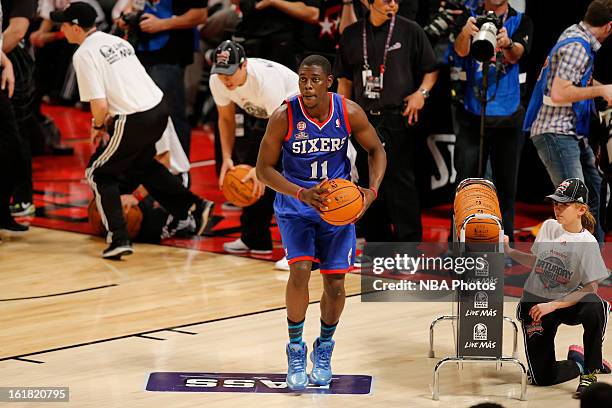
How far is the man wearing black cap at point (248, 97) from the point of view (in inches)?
372

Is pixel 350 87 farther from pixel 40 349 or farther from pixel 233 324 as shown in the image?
pixel 40 349

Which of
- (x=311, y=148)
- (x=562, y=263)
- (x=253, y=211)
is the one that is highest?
(x=311, y=148)

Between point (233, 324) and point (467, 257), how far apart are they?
6.67ft

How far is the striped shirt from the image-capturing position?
886 cm

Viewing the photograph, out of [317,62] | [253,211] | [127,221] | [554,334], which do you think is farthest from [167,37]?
[554,334]

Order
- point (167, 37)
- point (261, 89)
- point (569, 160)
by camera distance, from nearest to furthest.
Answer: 1. point (569, 160)
2. point (261, 89)
3. point (167, 37)

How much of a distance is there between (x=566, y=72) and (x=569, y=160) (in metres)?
0.66

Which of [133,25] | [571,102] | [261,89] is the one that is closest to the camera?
[571,102]

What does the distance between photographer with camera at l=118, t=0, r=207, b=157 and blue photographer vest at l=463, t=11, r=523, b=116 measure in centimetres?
329

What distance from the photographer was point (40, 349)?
25.4 ft

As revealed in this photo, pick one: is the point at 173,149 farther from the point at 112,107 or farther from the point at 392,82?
the point at 392,82

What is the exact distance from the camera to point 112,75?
1012 cm

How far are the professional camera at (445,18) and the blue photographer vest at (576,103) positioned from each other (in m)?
1.24

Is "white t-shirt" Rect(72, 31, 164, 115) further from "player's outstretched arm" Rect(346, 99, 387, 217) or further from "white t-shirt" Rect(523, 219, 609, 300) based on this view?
"white t-shirt" Rect(523, 219, 609, 300)
